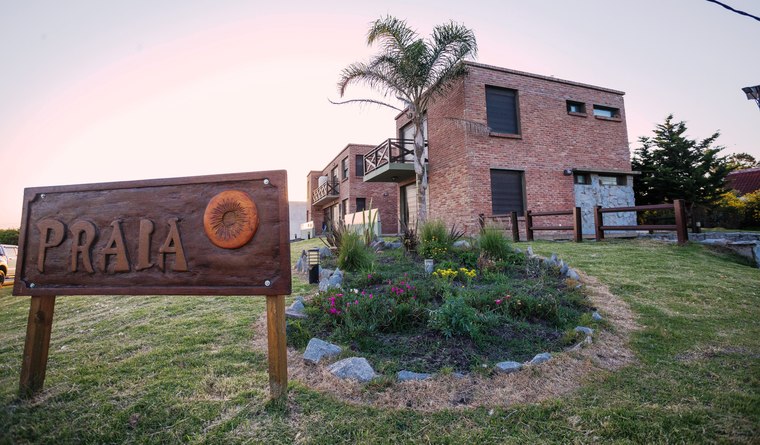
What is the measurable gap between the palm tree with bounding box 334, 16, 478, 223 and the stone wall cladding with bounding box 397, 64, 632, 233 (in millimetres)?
1085

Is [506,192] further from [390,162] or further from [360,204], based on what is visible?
[360,204]

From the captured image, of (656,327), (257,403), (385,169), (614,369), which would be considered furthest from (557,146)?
(257,403)

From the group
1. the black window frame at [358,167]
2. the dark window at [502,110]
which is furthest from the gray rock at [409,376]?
the black window frame at [358,167]

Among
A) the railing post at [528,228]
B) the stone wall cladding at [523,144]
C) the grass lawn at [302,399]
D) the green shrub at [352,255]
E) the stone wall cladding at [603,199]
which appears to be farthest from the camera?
the stone wall cladding at [603,199]

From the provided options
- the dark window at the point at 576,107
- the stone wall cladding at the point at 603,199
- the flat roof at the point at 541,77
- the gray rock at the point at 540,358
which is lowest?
the gray rock at the point at 540,358

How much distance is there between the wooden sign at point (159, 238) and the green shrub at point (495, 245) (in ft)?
15.3

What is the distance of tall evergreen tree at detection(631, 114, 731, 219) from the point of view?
16109 mm

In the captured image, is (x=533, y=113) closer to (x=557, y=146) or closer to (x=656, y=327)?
(x=557, y=146)

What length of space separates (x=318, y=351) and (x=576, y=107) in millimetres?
14960

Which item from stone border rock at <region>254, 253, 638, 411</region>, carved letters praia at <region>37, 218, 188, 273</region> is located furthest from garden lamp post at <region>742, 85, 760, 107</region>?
carved letters praia at <region>37, 218, 188, 273</region>

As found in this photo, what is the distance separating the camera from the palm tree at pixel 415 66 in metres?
10.3

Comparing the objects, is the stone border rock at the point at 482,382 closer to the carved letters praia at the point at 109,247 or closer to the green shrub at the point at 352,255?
the carved letters praia at the point at 109,247

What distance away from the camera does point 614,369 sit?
A: 255 cm

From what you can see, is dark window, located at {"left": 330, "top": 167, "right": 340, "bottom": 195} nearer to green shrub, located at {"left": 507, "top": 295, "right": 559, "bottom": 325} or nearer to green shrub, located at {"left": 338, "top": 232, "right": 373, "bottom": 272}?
green shrub, located at {"left": 338, "top": 232, "right": 373, "bottom": 272}
